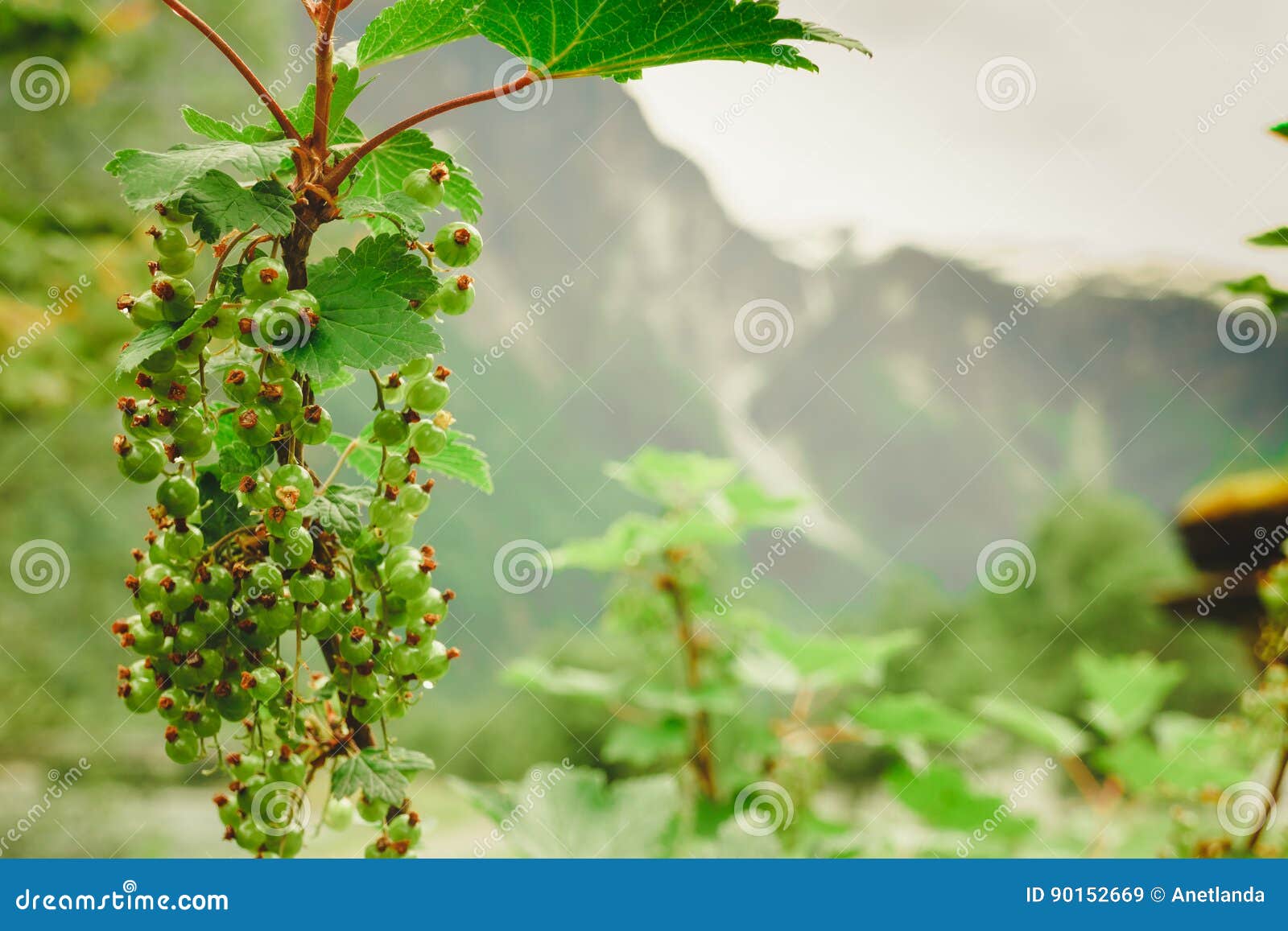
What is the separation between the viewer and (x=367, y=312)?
0.31m

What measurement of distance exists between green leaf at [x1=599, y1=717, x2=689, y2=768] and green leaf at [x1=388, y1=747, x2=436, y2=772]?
744mm

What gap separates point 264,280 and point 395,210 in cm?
6

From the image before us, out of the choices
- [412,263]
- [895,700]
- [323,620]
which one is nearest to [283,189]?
[412,263]

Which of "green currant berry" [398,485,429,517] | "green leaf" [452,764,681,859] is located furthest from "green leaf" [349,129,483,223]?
"green leaf" [452,764,681,859]

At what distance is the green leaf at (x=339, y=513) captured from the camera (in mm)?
317

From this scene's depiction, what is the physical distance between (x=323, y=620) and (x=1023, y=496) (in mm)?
3319

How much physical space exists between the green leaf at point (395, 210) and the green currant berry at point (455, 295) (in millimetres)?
24

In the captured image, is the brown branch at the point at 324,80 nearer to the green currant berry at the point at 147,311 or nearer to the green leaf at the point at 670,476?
the green currant berry at the point at 147,311

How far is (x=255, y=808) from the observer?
0.32 metres

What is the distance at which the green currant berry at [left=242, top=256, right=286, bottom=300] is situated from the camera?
11.8 inches

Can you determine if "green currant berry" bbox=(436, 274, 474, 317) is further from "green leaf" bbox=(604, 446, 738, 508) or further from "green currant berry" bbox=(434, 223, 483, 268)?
"green leaf" bbox=(604, 446, 738, 508)

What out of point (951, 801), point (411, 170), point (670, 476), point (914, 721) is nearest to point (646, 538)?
point (670, 476)

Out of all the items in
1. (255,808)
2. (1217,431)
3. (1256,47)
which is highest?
(1217,431)

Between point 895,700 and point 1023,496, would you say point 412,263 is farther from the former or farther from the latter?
point 1023,496
